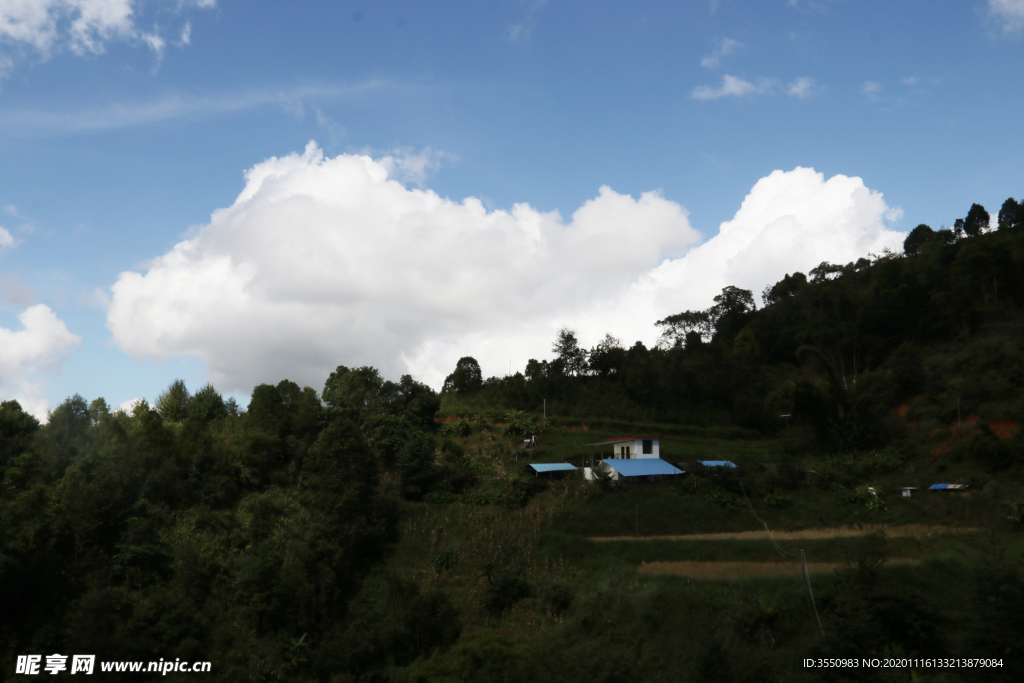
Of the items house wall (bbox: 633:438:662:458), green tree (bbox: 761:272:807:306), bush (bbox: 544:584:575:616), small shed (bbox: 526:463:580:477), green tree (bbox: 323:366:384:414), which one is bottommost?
bush (bbox: 544:584:575:616)

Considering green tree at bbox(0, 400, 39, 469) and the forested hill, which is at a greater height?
the forested hill

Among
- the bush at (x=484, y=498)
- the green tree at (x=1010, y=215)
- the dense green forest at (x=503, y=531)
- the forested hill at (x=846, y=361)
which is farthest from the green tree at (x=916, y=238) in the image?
the bush at (x=484, y=498)

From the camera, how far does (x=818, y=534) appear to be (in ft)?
86.6

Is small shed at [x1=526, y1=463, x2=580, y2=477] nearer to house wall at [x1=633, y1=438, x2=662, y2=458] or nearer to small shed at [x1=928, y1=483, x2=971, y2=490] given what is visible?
house wall at [x1=633, y1=438, x2=662, y2=458]

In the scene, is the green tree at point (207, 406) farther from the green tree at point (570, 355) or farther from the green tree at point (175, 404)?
the green tree at point (570, 355)

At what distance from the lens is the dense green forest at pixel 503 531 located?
56.1ft

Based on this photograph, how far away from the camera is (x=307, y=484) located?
28672 mm

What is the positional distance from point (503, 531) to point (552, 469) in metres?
6.71

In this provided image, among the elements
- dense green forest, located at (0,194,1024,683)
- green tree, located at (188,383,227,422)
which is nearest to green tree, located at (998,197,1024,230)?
dense green forest, located at (0,194,1024,683)

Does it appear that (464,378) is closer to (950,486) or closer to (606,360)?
(606,360)

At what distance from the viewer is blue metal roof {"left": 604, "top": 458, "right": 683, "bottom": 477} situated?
34281mm

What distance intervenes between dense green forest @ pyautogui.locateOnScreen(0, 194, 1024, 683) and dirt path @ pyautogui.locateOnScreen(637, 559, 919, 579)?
26.6 inches

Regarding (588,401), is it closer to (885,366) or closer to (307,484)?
(885,366)

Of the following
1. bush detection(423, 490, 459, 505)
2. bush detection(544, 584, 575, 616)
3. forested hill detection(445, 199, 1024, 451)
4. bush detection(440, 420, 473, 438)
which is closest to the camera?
bush detection(544, 584, 575, 616)
